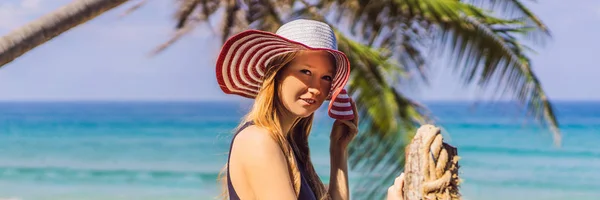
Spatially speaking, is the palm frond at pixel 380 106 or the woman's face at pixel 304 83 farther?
the palm frond at pixel 380 106

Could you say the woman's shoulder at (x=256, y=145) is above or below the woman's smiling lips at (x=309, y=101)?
below

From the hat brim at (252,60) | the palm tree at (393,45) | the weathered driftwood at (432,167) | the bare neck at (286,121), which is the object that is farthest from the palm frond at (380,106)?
the weathered driftwood at (432,167)

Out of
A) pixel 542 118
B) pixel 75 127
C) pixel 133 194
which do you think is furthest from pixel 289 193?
pixel 75 127

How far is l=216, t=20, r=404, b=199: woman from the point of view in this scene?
6.68 feet

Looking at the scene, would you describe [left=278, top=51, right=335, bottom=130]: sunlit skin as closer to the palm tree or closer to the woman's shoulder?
the woman's shoulder

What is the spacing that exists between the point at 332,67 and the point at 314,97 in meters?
0.10

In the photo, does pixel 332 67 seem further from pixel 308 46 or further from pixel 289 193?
pixel 289 193

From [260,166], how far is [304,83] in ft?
0.83

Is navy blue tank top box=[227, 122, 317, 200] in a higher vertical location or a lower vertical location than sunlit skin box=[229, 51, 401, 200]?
lower

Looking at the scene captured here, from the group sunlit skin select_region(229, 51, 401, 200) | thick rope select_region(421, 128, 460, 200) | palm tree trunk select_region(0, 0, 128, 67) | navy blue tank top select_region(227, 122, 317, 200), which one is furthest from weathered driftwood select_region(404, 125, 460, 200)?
palm tree trunk select_region(0, 0, 128, 67)

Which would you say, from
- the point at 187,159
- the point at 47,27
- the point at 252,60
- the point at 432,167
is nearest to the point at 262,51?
the point at 252,60

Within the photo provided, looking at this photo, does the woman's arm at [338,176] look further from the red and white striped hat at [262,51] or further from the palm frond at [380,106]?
the palm frond at [380,106]

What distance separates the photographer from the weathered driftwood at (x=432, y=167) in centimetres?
199

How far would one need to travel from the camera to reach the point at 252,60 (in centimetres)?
224
